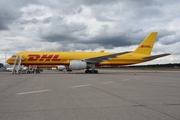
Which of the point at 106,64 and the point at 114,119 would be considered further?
the point at 106,64

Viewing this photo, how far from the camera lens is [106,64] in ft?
112

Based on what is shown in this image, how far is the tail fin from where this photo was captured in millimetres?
37094

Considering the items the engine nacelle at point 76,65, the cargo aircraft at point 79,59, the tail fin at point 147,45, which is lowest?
the engine nacelle at point 76,65

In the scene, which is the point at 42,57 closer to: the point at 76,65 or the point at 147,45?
the point at 76,65

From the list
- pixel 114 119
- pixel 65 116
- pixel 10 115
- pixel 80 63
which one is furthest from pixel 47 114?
pixel 80 63

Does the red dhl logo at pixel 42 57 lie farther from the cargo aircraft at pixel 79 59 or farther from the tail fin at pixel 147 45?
the tail fin at pixel 147 45

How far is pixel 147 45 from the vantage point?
37250 millimetres

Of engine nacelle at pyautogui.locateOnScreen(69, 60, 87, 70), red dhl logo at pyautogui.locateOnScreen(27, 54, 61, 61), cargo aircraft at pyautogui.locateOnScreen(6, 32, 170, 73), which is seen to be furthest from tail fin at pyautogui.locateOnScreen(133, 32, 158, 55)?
red dhl logo at pyautogui.locateOnScreen(27, 54, 61, 61)

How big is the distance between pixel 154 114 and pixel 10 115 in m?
3.51

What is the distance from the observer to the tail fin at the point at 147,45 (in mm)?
37094

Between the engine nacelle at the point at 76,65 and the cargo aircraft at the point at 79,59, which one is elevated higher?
the cargo aircraft at the point at 79,59

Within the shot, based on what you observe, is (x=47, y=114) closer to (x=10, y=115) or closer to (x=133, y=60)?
(x=10, y=115)

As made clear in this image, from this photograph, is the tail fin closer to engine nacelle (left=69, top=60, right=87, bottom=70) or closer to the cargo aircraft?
the cargo aircraft

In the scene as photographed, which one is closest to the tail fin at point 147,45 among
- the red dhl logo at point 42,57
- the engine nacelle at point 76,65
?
the engine nacelle at point 76,65
